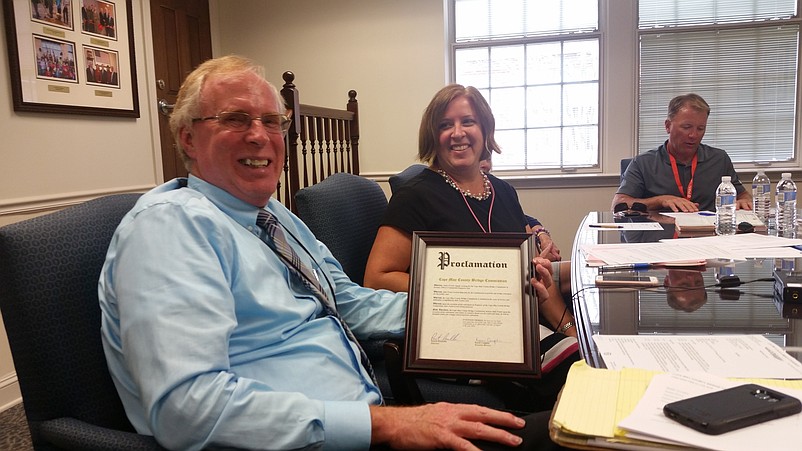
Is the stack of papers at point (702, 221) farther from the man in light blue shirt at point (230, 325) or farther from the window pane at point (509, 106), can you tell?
the window pane at point (509, 106)

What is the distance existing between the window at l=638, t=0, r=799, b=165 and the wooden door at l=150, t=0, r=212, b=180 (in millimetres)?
3234

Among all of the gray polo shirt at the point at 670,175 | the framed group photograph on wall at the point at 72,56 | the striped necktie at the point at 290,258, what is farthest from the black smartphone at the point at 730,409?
the framed group photograph on wall at the point at 72,56

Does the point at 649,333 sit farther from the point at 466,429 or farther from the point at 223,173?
the point at 223,173

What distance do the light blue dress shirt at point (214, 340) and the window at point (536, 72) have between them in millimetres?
3604

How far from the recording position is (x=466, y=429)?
99 centimetres

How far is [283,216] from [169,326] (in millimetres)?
561

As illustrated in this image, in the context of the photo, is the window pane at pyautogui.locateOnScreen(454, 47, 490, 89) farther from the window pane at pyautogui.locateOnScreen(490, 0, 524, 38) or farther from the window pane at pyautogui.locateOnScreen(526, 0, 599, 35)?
the window pane at pyautogui.locateOnScreen(526, 0, 599, 35)

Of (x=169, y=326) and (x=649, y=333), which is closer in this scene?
(x=169, y=326)

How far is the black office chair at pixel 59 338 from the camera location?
94 centimetres

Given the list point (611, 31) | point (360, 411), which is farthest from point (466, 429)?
point (611, 31)

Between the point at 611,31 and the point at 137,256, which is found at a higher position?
the point at 611,31

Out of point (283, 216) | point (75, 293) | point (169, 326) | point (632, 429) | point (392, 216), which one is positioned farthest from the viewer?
point (392, 216)

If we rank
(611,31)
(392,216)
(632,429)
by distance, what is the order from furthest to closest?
(611,31) < (392,216) < (632,429)

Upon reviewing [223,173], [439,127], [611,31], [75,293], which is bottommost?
[75,293]
